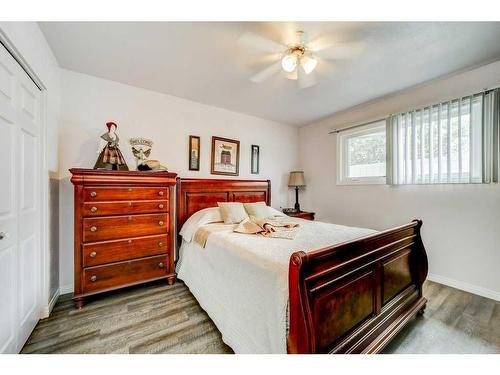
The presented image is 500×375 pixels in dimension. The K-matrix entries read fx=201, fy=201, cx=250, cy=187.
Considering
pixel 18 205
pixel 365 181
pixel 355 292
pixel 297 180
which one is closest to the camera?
pixel 355 292

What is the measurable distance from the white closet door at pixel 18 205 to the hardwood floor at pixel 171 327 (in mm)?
251

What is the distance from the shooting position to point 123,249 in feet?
6.98

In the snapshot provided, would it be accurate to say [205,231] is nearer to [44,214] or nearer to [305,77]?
[44,214]

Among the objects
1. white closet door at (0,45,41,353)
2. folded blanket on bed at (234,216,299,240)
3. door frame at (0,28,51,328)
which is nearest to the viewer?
white closet door at (0,45,41,353)

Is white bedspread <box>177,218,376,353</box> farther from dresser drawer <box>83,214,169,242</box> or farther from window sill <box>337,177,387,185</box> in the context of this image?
window sill <box>337,177,387,185</box>

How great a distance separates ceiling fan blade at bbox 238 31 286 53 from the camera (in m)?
1.72

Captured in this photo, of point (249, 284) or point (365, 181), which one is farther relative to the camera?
point (365, 181)

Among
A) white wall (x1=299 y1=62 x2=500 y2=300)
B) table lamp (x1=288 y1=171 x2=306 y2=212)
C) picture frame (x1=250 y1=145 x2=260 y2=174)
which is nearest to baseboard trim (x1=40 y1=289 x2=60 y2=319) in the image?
picture frame (x1=250 y1=145 x2=260 y2=174)

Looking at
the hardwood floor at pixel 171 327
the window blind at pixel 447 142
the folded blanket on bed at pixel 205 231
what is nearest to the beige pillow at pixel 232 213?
the folded blanket on bed at pixel 205 231

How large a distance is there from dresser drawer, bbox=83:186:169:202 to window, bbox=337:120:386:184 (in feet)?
9.63

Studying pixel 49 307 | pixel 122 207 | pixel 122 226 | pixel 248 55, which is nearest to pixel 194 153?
pixel 122 207

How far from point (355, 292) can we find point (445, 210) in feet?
6.80
